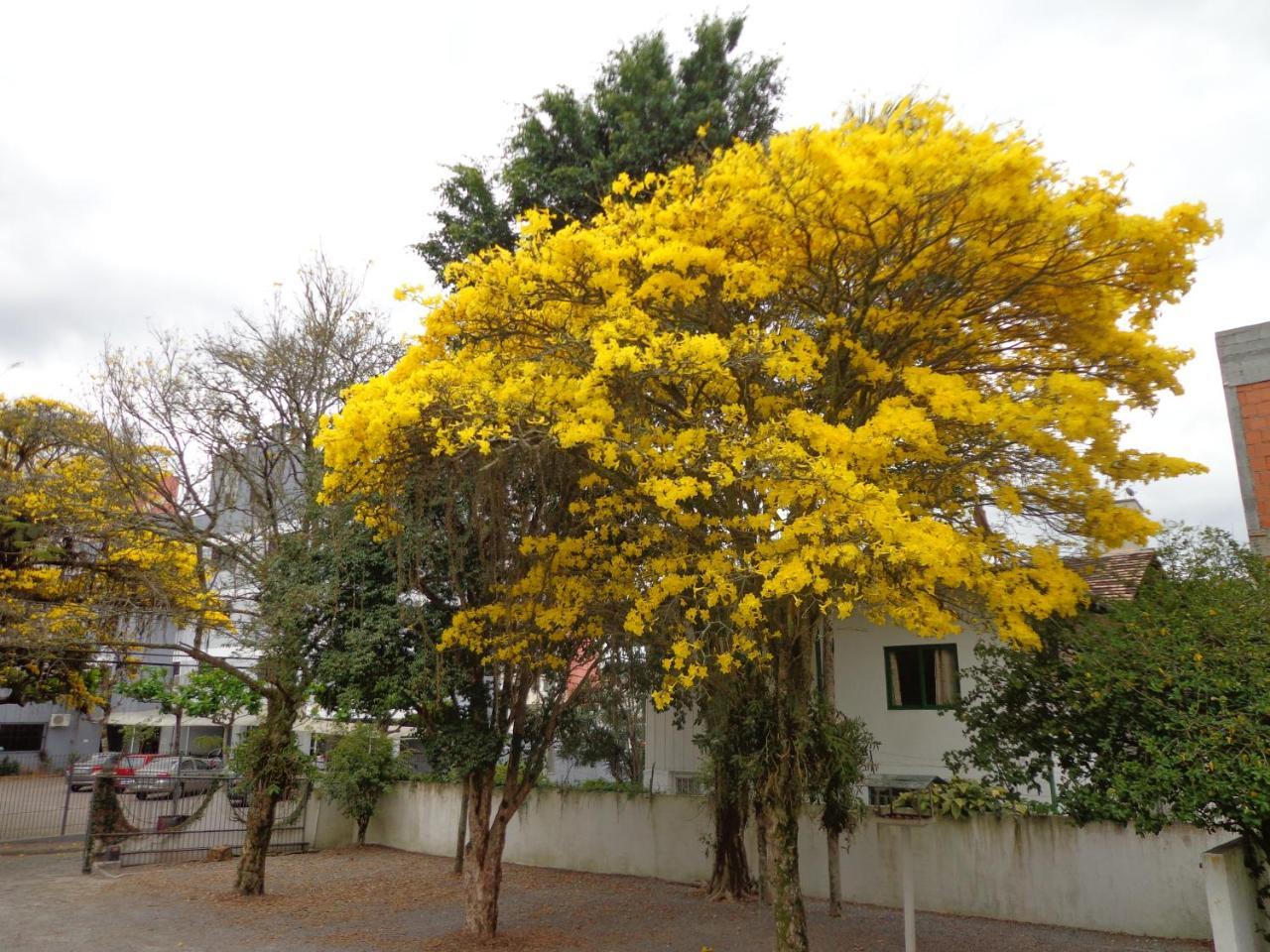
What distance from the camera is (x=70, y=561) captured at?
14.9 meters

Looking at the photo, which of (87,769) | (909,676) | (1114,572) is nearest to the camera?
(1114,572)

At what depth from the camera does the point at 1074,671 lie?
23.2 feet

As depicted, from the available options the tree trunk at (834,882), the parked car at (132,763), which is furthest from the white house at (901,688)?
the parked car at (132,763)

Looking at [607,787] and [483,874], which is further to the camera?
[607,787]

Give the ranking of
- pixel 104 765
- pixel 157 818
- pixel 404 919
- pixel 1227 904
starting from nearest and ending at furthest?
pixel 1227 904
pixel 404 919
pixel 157 818
pixel 104 765

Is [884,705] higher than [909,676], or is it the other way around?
[909,676]

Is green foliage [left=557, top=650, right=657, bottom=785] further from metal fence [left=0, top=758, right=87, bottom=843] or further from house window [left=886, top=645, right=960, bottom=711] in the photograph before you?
metal fence [left=0, top=758, right=87, bottom=843]

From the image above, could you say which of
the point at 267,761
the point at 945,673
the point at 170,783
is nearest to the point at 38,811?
the point at 170,783

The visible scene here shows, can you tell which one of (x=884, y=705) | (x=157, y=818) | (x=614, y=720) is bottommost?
(x=157, y=818)

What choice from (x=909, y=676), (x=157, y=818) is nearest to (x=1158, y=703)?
(x=909, y=676)

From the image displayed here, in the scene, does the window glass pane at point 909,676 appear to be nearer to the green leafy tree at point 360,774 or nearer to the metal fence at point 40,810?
the green leafy tree at point 360,774

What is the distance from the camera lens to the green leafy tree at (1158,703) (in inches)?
241

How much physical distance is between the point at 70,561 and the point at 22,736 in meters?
27.5

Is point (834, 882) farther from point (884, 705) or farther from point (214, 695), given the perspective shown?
point (214, 695)
